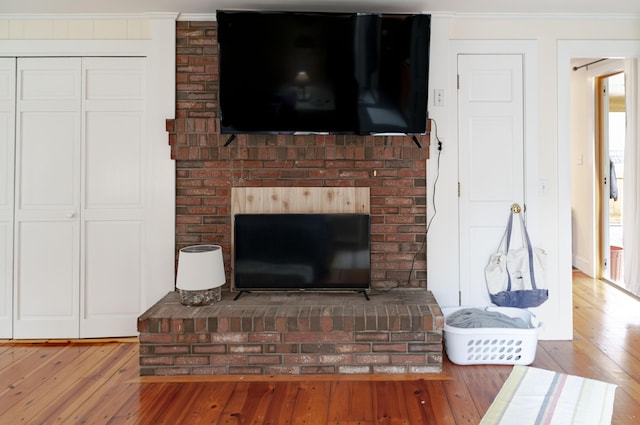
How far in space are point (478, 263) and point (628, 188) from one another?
189 cm

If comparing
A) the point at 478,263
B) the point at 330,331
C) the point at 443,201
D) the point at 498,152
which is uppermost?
the point at 498,152

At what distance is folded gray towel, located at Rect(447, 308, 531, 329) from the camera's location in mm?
2453

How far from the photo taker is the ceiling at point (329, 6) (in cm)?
256

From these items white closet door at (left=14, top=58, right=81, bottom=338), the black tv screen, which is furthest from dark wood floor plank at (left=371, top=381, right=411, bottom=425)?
white closet door at (left=14, top=58, right=81, bottom=338)

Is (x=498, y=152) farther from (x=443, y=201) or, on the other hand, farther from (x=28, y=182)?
(x=28, y=182)

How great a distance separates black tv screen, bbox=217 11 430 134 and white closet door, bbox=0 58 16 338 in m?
1.55

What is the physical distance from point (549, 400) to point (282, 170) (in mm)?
2017

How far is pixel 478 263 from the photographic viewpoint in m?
2.80

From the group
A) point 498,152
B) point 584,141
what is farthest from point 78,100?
point 584,141

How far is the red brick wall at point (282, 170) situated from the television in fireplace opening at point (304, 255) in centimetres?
20

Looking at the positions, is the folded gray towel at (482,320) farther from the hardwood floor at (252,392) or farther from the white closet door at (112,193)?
the white closet door at (112,193)

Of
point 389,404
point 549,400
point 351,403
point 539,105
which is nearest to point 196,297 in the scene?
point 351,403

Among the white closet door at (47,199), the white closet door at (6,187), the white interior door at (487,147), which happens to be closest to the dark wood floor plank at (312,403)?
the white interior door at (487,147)

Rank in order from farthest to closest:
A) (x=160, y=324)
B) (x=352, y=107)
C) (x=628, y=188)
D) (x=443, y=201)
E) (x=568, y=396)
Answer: (x=628, y=188) < (x=443, y=201) < (x=352, y=107) < (x=160, y=324) < (x=568, y=396)
